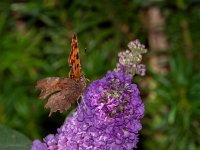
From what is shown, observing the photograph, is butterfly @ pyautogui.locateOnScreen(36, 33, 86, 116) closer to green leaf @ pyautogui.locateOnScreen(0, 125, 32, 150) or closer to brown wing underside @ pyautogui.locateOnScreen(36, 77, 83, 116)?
brown wing underside @ pyautogui.locateOnScreen(36, 77, 83, 116)

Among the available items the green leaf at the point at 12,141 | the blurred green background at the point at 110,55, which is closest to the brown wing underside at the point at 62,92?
the green leaf at the point at 12,141

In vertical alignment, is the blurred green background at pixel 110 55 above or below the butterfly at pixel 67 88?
below

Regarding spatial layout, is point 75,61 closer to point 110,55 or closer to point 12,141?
point 12,141

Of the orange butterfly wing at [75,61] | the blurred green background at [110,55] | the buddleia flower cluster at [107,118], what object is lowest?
the blurred green background at [110,55]

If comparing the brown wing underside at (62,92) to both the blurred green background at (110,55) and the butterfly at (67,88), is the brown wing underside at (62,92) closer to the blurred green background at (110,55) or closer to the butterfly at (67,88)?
the butterfly at (67,88)

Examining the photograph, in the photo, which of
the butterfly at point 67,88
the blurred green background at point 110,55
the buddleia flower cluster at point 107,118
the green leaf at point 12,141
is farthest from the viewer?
the blurred green background at point 110,55
